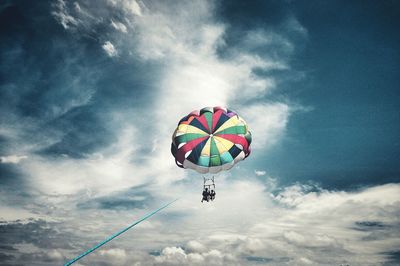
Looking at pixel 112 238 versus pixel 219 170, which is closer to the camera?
pixel 112 238

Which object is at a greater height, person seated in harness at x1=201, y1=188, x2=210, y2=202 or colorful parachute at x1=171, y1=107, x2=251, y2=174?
colorful parachute at x1=171, y1=107, x2=251, y2=174

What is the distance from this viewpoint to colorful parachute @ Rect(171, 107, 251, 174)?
22578 millimetres

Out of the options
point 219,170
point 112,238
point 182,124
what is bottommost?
point 112,238

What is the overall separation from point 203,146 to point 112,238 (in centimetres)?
1368

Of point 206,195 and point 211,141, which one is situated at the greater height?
point 211,141

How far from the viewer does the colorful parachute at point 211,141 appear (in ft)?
74.1

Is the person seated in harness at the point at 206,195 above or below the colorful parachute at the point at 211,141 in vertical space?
below

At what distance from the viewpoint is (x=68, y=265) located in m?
8.44

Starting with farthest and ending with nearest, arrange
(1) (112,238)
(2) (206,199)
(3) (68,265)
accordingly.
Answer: (2) (206,199)
(1) (112,238)
(3) (68,265)

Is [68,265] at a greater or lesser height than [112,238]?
lesser

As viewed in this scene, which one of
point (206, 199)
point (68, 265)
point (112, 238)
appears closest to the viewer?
point (68, 265)

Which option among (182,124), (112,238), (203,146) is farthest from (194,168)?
(112,238)

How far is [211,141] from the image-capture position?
2277 cm

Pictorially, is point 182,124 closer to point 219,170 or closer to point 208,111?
point 208,111
